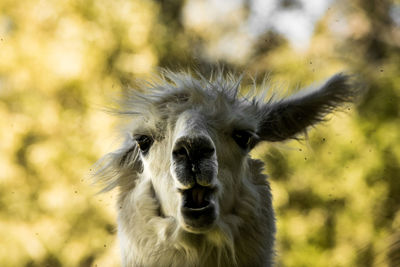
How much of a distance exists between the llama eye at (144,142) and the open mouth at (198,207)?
63cm

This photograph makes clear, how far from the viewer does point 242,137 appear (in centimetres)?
292

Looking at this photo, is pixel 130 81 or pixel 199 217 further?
pixel 130 81

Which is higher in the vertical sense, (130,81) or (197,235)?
(130,81)

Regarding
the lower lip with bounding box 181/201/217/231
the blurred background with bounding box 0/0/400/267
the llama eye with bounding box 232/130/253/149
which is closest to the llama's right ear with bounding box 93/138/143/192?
the llama eye with bounding box 232/130/253/149

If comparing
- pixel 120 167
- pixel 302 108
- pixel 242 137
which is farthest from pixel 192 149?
pixel 302 108

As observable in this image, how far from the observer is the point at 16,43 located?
8320mm

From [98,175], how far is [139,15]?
19.1ft

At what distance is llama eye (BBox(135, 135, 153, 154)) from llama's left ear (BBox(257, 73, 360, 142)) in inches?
33.2

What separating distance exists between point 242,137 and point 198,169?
71 centimetres

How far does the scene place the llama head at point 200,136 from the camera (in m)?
2.34

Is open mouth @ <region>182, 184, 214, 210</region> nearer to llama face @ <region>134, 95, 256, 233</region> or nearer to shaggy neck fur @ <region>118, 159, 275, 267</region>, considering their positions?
llama face @ <region>134, 95, 256, 233</region>

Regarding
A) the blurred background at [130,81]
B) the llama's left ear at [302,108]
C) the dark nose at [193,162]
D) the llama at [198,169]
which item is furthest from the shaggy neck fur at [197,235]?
the blurred background at [130,81]

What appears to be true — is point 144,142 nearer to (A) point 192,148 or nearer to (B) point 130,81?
(A) point 192,148

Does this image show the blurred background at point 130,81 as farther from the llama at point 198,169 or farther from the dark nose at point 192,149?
the dark nose at point 192,149
